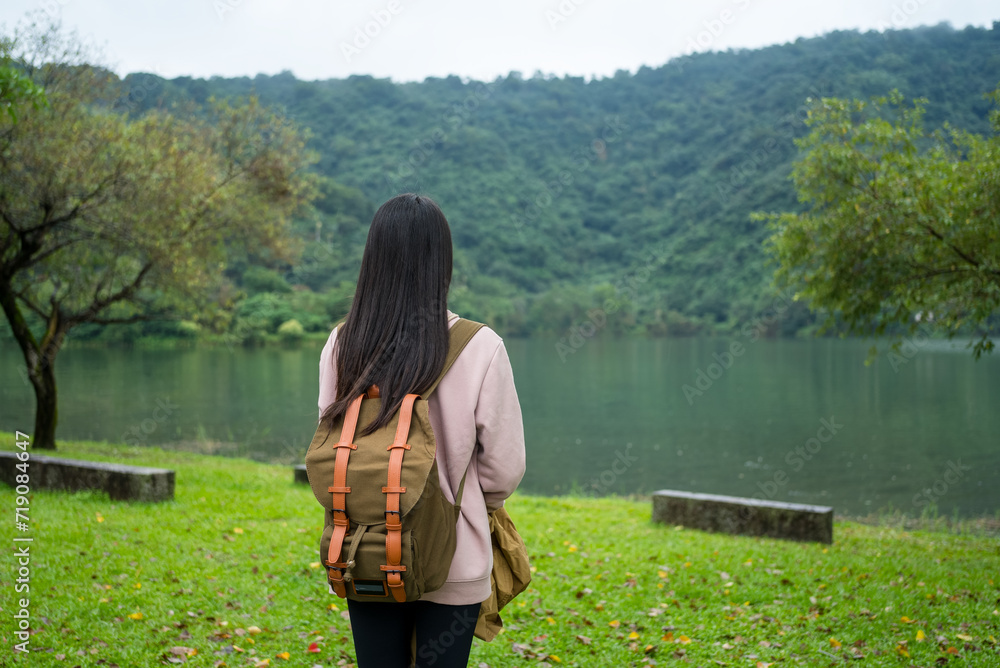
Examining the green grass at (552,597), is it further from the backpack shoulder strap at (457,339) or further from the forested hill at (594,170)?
the forested hill at (594,170)

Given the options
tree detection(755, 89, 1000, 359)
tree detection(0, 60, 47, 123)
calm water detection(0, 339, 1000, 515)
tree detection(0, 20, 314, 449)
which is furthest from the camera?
calm water detection(0, 339, 1000, 515)

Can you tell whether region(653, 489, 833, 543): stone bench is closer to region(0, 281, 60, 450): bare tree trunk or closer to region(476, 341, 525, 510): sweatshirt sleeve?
region(476, 341, 525, 510): sweatshirt sleeve

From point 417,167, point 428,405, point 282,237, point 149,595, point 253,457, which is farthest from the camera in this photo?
point 417,167

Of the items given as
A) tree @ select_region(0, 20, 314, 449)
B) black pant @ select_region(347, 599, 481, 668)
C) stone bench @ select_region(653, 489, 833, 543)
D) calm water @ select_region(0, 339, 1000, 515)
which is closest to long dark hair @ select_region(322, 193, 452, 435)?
black pant @ select_region(347, 599, 481, 668)

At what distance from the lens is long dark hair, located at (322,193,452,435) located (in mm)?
1938

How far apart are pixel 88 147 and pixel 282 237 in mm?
4187

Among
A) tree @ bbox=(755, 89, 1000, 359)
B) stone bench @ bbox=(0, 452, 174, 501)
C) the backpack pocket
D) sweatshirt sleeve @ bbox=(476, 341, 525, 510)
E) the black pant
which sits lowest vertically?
stone bench @ bbox=(0, 452, 174, 501)

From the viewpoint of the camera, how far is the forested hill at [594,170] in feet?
253

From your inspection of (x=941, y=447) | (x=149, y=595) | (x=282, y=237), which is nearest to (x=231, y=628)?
(x=149, y=595)

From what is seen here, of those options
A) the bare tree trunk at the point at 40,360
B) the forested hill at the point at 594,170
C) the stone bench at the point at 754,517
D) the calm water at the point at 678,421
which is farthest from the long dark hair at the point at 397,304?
the forested hill at the point at 594,170

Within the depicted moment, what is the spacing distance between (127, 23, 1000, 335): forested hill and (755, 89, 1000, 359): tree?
2107 inches

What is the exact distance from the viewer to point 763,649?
4.31 meters

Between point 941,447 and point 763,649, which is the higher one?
point 763,649

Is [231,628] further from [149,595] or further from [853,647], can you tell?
[853,647]
